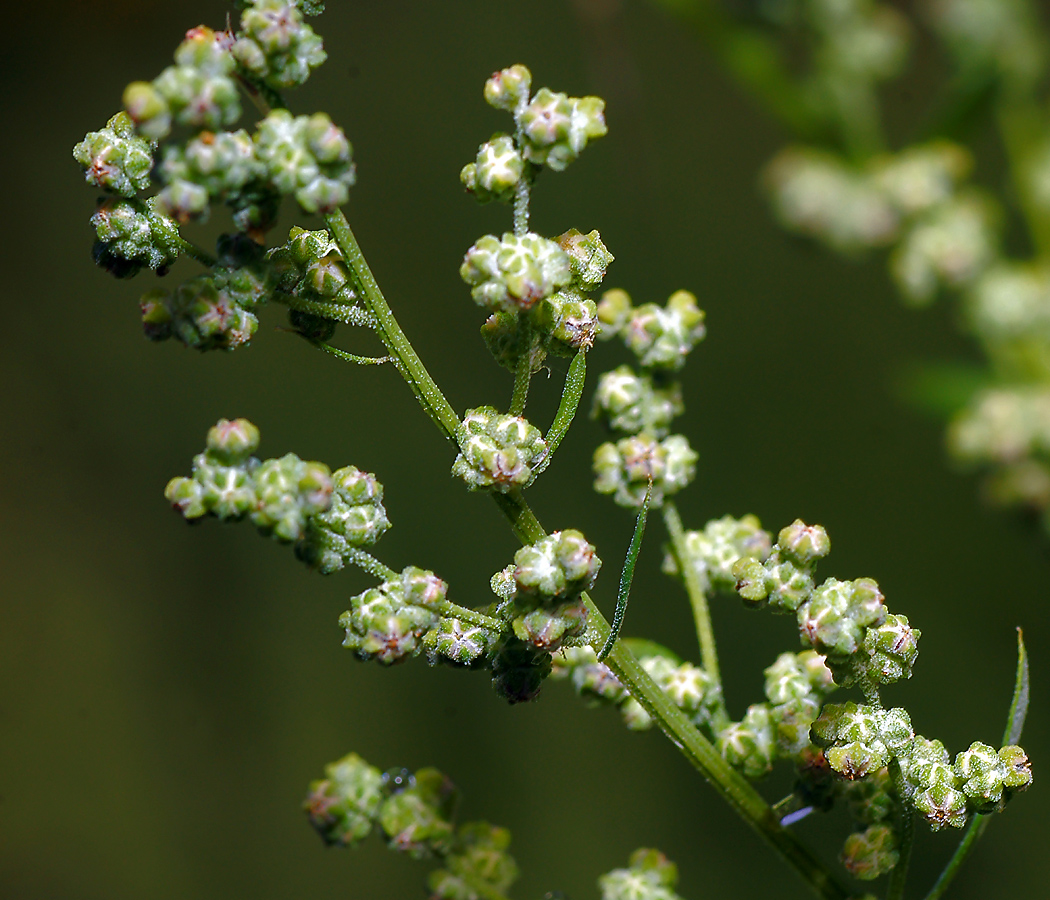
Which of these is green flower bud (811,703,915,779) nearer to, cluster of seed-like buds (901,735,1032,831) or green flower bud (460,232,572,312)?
cluster of seed-like buds (901,735,1032,831)

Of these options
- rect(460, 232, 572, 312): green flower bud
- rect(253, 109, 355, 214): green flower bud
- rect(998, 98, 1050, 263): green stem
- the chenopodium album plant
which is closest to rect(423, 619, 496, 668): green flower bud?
the chenopodium album plant

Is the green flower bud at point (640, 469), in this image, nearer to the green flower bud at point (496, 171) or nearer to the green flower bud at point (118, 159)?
the green flower bud at point (496, 171)

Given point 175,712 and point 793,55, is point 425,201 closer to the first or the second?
point 793,55

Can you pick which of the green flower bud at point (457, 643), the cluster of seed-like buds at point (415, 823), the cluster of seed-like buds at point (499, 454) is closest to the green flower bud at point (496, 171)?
the cluster of seed-like buds at point (499, 454)

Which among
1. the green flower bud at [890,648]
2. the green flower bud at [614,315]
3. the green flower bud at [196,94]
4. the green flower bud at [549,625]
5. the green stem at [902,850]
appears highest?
the green flower bud at [196,94]

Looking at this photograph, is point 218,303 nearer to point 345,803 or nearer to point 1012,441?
point 345,803
